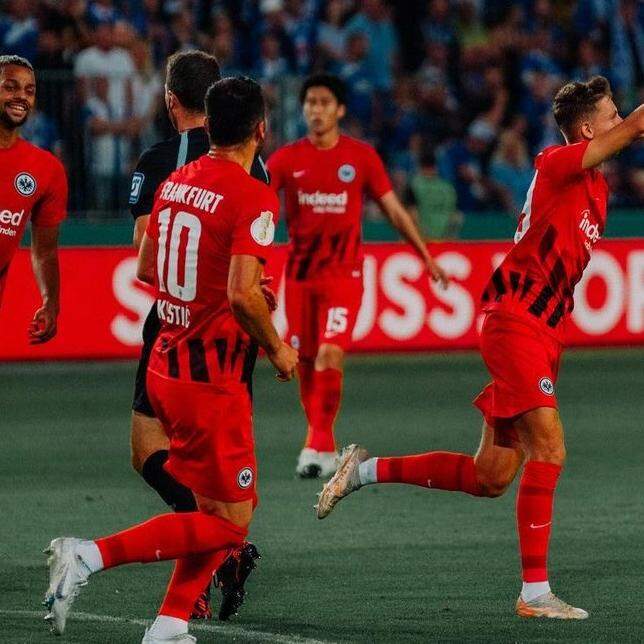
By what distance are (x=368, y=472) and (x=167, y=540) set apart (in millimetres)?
1825

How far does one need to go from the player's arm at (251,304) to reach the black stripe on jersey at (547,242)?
5.35 ft

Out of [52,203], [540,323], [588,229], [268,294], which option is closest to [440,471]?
[540,323]

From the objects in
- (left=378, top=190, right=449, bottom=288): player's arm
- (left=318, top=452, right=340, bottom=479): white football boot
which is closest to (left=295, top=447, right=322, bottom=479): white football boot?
(left=318, top=452, right=340, bottom=479): white football boot

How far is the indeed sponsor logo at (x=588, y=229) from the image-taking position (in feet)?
22.3

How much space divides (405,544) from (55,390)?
6.44 metres

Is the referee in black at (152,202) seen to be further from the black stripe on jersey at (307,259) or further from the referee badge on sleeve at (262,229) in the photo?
the black stripe on jersey at (307,259)

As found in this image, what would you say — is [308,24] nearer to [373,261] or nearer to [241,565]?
[373,261]

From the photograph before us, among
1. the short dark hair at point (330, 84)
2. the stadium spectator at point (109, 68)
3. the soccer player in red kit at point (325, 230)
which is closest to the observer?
the soccer player in red kit at point (325, 230)

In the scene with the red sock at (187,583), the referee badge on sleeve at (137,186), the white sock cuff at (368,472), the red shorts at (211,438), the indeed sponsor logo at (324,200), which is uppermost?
the referee badge on sleeve at (137,186)

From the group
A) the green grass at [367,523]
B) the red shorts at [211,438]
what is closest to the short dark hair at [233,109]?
the red shorts at [211,438]

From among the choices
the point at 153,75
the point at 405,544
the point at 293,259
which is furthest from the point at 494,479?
the point at 153,75

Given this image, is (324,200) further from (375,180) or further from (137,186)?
(137,186)

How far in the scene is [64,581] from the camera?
5590 millimetres

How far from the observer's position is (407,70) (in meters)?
19.6
